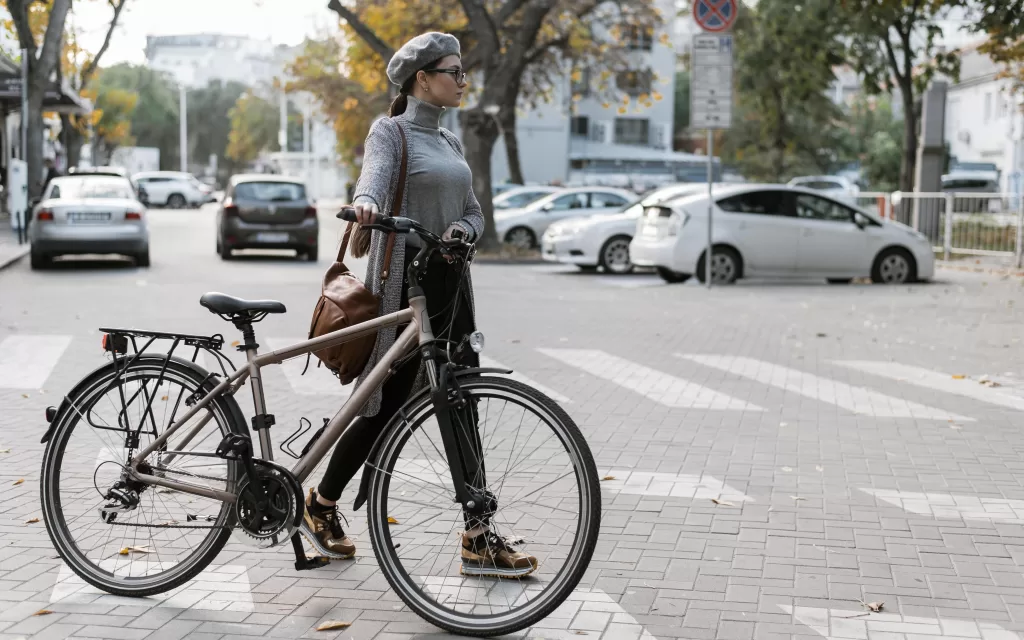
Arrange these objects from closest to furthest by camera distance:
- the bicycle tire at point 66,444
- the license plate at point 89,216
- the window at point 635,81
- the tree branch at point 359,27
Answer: the bicycle tire at point 66,444 < the license plate at point 89,216 < the tree branch at point 359,27 < the window at point 635,81

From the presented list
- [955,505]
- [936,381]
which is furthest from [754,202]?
[955,505]

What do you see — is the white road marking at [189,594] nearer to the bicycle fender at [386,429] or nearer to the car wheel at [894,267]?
the bicycle fender at [386,429]

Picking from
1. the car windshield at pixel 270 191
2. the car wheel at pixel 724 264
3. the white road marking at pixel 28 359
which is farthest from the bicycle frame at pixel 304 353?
the car windshield at pixel 270 191

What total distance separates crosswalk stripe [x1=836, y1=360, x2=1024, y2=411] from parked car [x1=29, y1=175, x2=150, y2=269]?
13.1 metres

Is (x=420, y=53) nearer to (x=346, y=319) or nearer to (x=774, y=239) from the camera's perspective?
(x=346, y=319)

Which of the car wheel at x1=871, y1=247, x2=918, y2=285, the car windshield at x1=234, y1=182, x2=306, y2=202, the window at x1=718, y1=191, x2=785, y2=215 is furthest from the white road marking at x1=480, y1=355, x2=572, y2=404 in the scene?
the car windshield at x1=234, y1=182, x2=306, y2=202

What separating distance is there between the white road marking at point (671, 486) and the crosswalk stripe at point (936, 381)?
10.7 ft

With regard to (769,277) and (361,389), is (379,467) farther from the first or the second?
(769,277)

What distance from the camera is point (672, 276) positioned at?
810 inches

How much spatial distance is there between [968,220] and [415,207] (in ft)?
71.5

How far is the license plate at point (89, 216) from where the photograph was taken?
21.2 m

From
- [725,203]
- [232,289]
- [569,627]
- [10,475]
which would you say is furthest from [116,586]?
[725,203]

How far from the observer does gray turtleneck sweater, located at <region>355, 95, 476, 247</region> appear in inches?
196

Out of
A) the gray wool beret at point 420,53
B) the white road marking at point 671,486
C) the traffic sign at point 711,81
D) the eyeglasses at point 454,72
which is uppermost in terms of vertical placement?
the traffic sign at point 711,81
